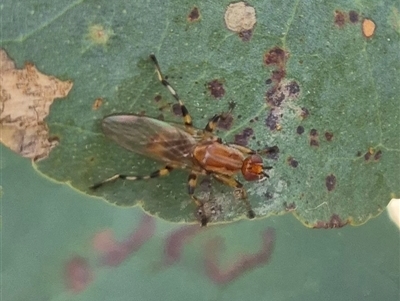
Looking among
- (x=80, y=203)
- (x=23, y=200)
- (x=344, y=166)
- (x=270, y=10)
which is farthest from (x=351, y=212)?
(x=23, y=200)

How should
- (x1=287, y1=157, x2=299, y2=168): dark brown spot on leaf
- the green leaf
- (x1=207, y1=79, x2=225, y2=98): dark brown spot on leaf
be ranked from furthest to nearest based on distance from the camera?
(x1=287, y1=157, x2=299, y2=168): dark brown spot on leaf, (x1=207, y1=79, x2=225, y2=98): dark brown spot on leaf, the green leaf

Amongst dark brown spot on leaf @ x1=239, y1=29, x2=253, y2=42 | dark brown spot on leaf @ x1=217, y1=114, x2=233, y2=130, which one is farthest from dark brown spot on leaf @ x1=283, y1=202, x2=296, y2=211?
dark brown spot on leaf @ x1=239, y1=29, x2=253, y2=42

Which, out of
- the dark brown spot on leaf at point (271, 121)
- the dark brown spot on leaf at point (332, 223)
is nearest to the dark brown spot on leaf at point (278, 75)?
the dark brown spot on leaf at point (271, 121)

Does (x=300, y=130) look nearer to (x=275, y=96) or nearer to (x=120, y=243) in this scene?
(x=275, y=96)

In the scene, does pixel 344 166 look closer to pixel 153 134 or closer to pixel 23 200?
pixel 153 134

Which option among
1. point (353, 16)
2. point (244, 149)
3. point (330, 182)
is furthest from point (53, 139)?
point (353, 16)

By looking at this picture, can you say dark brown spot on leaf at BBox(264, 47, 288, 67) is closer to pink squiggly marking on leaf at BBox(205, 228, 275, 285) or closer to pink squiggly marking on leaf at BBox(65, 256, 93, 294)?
pink squiggly marking on leaf at BBox(205, 228, 275, 285)
